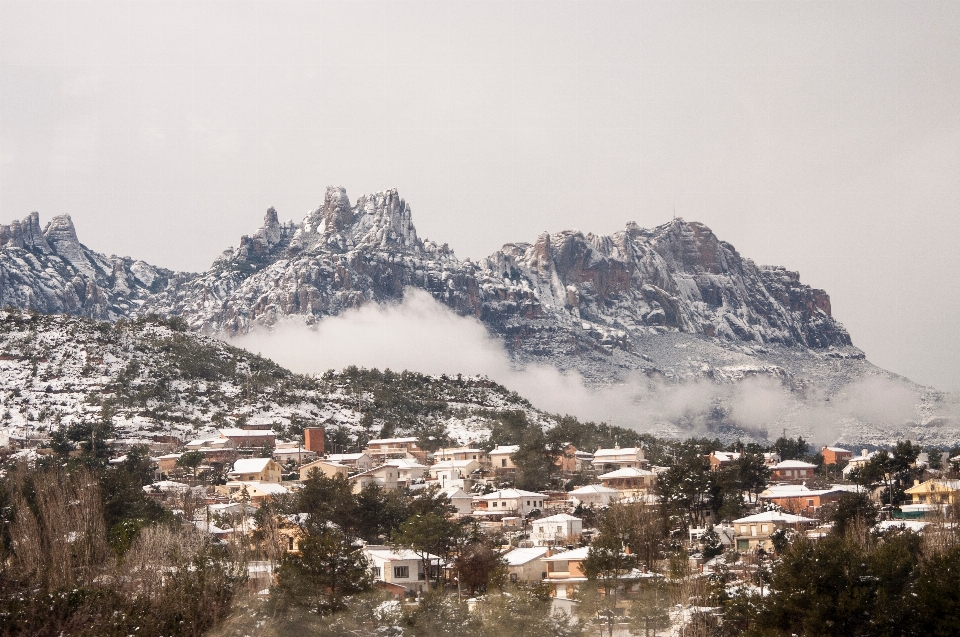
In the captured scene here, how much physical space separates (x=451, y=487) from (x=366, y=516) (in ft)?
70.4

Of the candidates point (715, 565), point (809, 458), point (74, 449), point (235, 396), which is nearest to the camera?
point (715, 565)

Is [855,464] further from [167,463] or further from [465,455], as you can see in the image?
[167,463]

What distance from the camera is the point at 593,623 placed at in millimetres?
54062

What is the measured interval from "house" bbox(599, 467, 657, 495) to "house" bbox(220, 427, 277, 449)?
3446cm

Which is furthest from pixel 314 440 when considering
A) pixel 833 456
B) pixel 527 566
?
pixel 833 456

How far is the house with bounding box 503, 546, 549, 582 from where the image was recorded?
6450 cm

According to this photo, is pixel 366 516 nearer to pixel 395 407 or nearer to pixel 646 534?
pixel 646 534

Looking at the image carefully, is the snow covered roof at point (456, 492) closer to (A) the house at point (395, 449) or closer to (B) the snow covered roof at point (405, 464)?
(B) the snow covered roof at point (405, 464)

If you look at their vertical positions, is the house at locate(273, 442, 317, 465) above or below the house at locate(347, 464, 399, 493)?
above

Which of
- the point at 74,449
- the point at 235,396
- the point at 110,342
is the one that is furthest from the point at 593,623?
the point at 110,342

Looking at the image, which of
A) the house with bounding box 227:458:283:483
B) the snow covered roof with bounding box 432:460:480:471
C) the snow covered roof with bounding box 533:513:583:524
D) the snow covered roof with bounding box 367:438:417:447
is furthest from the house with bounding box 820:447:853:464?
the house with bounding box 227:458:283:483

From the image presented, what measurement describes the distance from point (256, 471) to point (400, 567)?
121 ft

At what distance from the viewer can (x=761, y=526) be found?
74.4m

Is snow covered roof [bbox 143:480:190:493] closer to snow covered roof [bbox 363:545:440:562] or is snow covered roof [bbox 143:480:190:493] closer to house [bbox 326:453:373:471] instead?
house [bbox 326:453:373:471]
